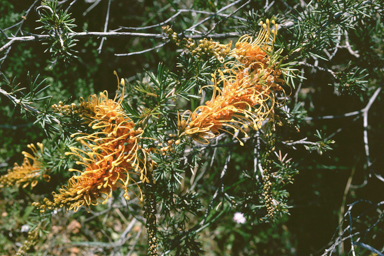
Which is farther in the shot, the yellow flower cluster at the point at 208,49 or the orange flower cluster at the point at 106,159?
the yellow flower cluster at the point at 208,49

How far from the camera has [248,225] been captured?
7.07 feet

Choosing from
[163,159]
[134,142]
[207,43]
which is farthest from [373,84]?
[134,142]

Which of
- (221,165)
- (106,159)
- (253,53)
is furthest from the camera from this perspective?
(221,165)

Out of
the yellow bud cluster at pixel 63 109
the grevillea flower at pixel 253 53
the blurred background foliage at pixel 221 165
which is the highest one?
the grevillea flower at pixel 253 53

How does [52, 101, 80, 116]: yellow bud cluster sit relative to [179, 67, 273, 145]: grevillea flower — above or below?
above

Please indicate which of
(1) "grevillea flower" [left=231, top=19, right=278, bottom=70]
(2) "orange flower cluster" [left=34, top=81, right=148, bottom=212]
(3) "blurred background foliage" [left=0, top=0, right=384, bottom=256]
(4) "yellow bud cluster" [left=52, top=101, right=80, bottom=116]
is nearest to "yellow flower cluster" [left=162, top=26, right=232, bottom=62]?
(1) "grevillea flower" [left=231, top=19, right=278, bottom=70]

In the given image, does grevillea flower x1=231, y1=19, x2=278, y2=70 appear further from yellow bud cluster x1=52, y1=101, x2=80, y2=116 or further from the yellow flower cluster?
yellow bud cluster x1=52, y1=101, x2=80, y2=116

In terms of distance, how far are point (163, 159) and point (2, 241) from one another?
1.75 m

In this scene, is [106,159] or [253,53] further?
[253,53]

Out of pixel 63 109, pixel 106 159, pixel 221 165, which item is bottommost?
pixel 221 165

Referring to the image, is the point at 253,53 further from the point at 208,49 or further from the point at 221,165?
the point at 221,165

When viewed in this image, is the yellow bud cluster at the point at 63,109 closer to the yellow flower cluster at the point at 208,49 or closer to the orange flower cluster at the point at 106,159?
the orange flower cluster at the point at 106,159

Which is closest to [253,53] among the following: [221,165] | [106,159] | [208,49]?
[208,49]

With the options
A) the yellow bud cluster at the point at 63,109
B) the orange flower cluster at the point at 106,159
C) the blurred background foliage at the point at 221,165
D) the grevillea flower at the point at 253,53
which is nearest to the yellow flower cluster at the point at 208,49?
the grevillea flower at the point at 253,53
